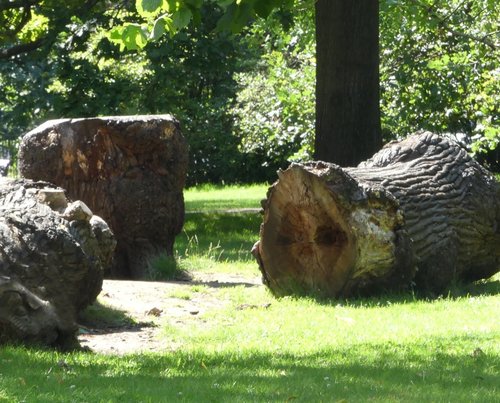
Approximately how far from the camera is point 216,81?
23812 millimetres

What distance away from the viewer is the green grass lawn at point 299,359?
6.29 m

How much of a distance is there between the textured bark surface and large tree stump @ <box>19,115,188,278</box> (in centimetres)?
373

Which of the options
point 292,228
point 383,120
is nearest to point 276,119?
point 383,120

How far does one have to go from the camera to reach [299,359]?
754cm

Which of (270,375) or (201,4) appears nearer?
(270,375)

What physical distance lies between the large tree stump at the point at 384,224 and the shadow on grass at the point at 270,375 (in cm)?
230

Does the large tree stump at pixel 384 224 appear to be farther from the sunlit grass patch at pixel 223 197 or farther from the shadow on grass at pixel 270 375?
the sunlit grass patch at pixel 223 197

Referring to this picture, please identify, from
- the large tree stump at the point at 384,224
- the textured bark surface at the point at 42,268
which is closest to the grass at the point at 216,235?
the large tree stump at the point at 384,224

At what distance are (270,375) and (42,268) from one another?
1949 mm

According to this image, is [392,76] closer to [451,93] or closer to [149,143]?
[451,93]

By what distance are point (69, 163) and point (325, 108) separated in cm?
365

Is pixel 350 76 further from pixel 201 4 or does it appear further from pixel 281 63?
pixel 281 63

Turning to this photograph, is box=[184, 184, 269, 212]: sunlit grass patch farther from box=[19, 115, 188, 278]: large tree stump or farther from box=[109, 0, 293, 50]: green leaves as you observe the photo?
box=[109, 0, 293, 50]: green leaves

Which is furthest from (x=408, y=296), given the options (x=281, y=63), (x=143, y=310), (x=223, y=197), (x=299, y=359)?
(x=223, y=197)
